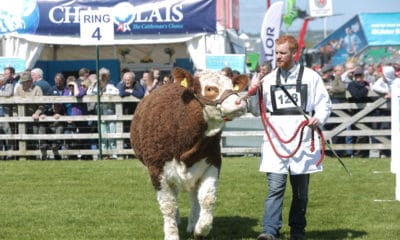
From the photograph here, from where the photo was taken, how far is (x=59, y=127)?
18469mm

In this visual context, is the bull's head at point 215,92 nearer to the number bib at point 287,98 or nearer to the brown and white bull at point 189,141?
the brown and white bull at point 189,141

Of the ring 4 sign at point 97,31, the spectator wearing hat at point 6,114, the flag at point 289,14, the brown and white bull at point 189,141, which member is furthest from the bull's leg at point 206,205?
the flag at point 289,14

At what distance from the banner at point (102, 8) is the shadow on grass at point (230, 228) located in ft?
42.1

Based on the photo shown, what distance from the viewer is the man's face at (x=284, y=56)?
8016 millimetres

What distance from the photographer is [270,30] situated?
66.1ft

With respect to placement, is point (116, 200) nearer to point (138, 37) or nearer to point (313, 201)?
point (313, 201)

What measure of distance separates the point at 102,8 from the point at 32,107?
4.74 meters

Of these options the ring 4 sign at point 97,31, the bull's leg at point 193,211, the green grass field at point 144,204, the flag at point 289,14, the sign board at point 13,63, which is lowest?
the green grass field at point 144,204

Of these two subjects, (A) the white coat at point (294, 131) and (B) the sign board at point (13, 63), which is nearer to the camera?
(A) the white coat at point (294, 131)

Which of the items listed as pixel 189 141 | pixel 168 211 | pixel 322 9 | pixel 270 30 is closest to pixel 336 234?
pixel 168 211

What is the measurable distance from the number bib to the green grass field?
153cm

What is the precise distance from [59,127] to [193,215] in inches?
394

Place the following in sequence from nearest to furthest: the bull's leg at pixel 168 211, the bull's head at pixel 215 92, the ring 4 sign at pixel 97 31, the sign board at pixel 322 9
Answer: the bull's head at pixel 215 92, the bull's leg at pixel 168 211, the ring 4 sign at pixel 97 31, the sign board at pixel 322 9

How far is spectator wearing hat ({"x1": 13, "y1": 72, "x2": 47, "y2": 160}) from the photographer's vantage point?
18.5m
